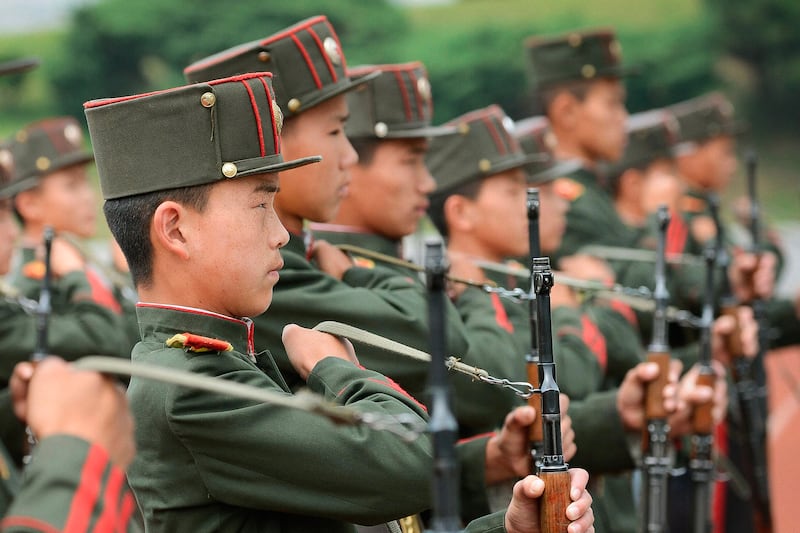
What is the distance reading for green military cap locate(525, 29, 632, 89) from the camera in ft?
23.8

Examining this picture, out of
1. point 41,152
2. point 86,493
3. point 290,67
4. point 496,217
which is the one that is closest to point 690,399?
point 496,217

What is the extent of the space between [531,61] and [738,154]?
1027 centimetres

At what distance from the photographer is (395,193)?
4.11m

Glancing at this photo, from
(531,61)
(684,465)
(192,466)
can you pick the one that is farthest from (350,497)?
(531,61)

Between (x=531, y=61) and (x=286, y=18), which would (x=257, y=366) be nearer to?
(x=531, y=61)

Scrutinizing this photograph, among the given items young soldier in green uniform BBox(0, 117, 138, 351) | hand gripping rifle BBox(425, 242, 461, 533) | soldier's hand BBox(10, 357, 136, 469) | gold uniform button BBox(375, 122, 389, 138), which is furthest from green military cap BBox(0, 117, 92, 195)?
hand gripping rifle BBox(425, 242, 461, 533)

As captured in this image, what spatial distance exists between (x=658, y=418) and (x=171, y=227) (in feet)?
7.44

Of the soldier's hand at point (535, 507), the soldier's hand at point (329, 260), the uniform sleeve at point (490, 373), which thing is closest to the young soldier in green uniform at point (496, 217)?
the uniform sleeve at point (490, 373)

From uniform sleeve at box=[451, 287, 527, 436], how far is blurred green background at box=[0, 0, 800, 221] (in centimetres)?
928

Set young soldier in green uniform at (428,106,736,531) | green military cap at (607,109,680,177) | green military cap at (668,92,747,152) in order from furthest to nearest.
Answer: green military cap at (668,92,747,152)
green military cap at (607,109,680,177)
young soldier in green uniform at (428,106,736,531)

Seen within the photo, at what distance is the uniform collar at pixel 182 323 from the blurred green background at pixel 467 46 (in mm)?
10872

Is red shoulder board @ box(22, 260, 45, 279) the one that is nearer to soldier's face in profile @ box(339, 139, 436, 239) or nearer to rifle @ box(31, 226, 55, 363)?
rifle @ box(31, 226, 55, 363)

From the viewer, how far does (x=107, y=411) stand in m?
1.91

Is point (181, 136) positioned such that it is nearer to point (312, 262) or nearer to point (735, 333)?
point (312, 262)
